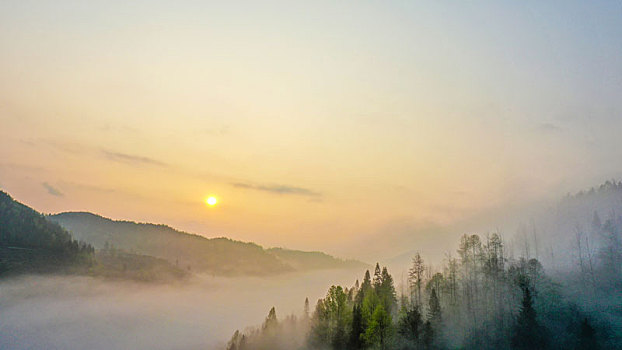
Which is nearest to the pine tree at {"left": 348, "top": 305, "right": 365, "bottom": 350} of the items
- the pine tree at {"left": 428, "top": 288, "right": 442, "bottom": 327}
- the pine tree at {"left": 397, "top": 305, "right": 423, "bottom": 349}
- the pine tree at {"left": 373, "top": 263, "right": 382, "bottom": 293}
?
the pine tree at {"left": 397, "top": 305, "right": 423, "bottom": 349}

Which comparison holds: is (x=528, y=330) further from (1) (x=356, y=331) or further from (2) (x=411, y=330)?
(1) (x=356, y=331)

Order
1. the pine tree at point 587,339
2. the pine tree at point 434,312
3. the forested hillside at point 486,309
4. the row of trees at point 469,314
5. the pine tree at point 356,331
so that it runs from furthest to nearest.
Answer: the pine tree at point 434,312 < the pine tree at point 356,331 < the forested hillside at point 486,309 < the row of trees at point 469,314 < the pine tree at point 587,339

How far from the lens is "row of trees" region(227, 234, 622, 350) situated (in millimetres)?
108625

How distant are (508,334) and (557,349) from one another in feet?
45.5

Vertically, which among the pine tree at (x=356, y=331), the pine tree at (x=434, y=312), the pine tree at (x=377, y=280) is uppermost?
the pine tree at (x=377, y=280)

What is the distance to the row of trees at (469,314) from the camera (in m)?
109

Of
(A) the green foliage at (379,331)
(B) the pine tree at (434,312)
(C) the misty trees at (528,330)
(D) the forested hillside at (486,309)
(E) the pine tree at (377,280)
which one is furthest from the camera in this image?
(E) the pine tree at (377,280)

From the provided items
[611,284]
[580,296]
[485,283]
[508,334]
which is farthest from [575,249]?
[508,334]

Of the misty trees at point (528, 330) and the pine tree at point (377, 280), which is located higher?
the pine tree at point (377, 280)

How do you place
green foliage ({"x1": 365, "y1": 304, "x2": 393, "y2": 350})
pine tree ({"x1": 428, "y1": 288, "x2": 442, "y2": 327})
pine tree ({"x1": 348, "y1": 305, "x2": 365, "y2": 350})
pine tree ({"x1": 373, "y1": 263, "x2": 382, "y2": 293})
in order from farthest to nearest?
1. pine tree ({"x1": 373, "y1": 263, "x2": 382, "y2": 293})
2. pine tree ({"x1": 428, "y1": 288, "x2": 442, "y2": 327})
3. pine tree ({"x1": 348, "y1": 305, "x2": 365, "y2": 350})
4. green foliage ({"x1": 365, "y1": 304, "x2": 393, "y2": 350})

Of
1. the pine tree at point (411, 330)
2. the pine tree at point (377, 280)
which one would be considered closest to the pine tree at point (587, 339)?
the pine tree at point (411, 330)

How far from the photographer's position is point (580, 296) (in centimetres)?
13425

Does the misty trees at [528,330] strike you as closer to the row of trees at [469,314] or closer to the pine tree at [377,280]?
the row of trees at [469,314]

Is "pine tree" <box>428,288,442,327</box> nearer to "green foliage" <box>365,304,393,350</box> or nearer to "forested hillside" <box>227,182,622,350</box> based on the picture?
"forested hillside" <box>227,182,622,350</box>
